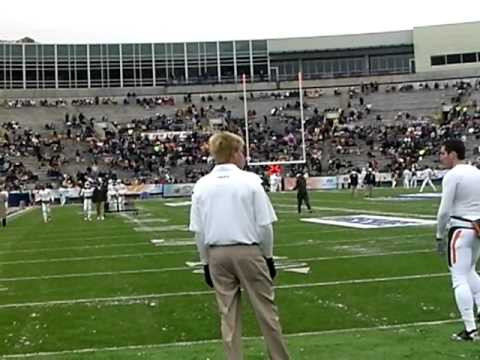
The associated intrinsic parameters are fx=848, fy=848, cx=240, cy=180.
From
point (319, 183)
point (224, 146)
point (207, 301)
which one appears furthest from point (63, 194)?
point (224, 146)

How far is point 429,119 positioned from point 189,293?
2292 inches

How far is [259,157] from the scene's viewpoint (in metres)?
60.8

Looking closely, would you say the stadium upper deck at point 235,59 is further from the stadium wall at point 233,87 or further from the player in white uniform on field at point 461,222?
the player in white uniform on field at point 461,222

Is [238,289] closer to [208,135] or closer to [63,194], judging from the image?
[63,194]

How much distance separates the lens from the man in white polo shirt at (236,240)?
5.74 m

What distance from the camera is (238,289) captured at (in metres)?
5.87

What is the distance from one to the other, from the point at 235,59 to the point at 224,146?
259 ft

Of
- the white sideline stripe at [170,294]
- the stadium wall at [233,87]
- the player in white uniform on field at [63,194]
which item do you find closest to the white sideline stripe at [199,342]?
the white sideline stripe at [170,294]

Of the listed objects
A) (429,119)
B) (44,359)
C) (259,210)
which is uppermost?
(429,119)

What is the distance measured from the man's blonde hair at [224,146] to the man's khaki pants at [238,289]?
62cm

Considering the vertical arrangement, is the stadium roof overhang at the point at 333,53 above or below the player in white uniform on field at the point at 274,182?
above

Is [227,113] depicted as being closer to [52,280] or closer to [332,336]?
[52,280]

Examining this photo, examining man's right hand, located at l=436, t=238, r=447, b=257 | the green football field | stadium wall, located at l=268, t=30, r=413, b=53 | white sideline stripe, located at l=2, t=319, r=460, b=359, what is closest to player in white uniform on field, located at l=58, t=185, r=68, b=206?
the green football field

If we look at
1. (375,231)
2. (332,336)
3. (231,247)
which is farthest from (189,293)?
(375,231)
